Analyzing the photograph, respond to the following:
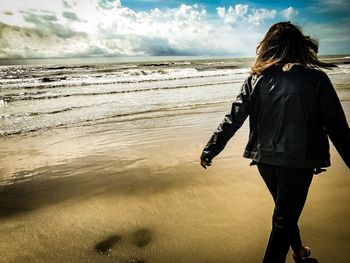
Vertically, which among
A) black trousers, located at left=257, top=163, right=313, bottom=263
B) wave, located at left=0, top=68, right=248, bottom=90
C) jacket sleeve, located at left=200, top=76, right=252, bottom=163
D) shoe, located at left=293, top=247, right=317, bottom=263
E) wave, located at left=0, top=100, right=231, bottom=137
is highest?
jacket sleeve, located at left=200, top=76, right=252, bottom=163

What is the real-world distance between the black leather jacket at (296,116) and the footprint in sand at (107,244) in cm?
182

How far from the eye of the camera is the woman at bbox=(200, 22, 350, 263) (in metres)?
2.13

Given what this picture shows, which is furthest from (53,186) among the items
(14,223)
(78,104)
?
(78,104)

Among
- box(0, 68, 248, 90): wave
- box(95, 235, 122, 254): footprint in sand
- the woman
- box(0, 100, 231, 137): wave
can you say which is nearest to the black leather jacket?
the woman

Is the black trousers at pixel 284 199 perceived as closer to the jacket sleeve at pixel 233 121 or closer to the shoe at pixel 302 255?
the jacket sleeve at pixel 233 121

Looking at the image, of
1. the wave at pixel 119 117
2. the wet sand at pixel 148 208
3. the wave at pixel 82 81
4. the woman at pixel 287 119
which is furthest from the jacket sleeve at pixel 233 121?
the wave at pixel 82 81

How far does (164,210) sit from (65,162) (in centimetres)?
286

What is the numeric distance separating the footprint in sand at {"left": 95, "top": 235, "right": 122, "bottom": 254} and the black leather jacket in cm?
182

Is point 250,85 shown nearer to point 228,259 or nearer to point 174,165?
point 228,259

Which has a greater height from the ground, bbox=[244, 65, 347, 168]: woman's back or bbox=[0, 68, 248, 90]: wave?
bbox=[244, 65, 347, 168]: woman's back

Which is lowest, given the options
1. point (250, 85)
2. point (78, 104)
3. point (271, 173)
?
point (78, 104)

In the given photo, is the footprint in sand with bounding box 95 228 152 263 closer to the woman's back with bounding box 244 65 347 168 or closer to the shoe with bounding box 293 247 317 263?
the shoe with bounding box 293 247 317 263

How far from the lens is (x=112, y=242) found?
329 cm

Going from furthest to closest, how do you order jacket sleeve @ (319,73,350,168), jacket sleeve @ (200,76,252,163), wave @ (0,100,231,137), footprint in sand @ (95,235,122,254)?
wave @ (0,100,231,137) → footprint in sand @ (95,235,122,254) → jacket sleeve @ (200,76,252,163) → jacket sleeve @ (319,73,350,168)
